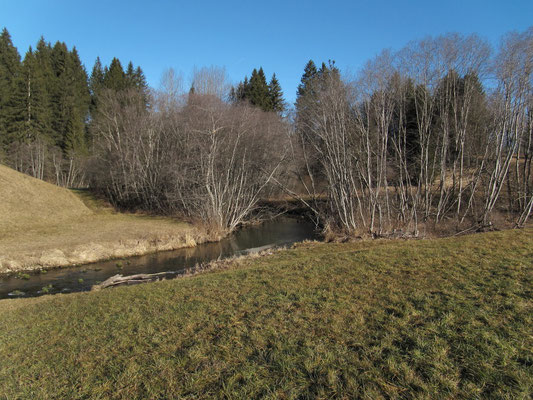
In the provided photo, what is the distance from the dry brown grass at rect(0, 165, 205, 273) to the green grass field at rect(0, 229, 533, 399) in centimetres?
898

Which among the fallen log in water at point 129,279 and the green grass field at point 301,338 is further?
the fallen log in water at point 129,279

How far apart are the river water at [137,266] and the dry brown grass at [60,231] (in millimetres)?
909

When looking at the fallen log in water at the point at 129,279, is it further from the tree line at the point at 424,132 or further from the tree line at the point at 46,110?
the tree line at the point at 46,110

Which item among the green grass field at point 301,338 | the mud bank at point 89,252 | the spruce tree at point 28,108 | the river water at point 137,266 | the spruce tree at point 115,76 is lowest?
the river water at point 137,266

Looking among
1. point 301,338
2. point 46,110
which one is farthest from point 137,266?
point 46,110

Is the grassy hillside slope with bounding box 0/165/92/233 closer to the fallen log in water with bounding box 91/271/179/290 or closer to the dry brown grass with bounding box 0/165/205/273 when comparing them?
the dry brown grass with bounding box 0/165/205/273

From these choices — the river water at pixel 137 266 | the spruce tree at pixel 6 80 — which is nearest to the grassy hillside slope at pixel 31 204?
the river water at pixel 137 266

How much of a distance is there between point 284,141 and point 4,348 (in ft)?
74.3

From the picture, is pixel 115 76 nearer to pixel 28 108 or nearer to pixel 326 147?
pixel 28 108

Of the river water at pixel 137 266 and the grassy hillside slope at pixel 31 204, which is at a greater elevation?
the grassy hillside slope at pixel 31 204

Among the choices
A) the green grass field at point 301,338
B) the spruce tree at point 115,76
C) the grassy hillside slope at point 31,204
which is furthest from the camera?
the spruce tree at point 115,76

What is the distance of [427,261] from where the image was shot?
7695mm

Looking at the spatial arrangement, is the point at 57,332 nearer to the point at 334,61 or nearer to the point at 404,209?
the point at 404,209

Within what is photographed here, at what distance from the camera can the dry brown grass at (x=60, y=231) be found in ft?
50.9
